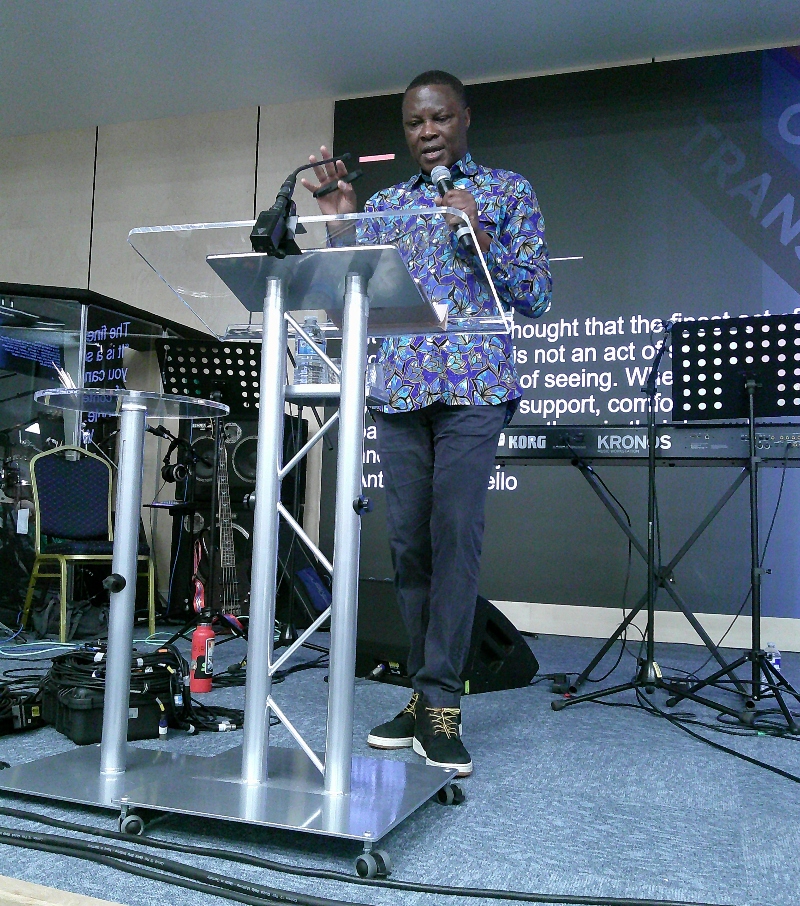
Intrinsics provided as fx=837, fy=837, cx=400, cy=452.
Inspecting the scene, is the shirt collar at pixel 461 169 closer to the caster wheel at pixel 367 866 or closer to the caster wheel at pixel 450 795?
the caster wheel at pixel 450 795

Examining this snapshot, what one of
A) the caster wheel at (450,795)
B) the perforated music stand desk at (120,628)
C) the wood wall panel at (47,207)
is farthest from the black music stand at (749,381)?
the wood wall panel at (47,207)

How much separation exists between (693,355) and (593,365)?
1.85 meters

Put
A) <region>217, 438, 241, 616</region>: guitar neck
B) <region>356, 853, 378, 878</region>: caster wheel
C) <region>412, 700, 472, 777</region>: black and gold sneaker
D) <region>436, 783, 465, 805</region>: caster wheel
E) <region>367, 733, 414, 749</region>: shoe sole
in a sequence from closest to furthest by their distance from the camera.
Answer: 1. <region>356, 853, 378, 878</region>: caster wheel
2. <region>436, 783, 465, 805</region>: caster wheel
3. <region>412, 700, 472, 777</region>: black and gold sneaker
4. <region>367, 733, 414, 749</region>: shoe sole
5. <region>217, 438, 241, 616</region>: guitar neck

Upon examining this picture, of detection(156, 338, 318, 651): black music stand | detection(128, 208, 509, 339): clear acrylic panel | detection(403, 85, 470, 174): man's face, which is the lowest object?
detection(128, 208, 509, 339): clear acrylic panel

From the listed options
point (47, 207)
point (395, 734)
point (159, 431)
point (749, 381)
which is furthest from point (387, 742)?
point (47, 207)

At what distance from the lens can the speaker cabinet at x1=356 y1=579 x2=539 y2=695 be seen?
2.90 m

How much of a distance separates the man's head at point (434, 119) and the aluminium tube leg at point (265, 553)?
0.68m

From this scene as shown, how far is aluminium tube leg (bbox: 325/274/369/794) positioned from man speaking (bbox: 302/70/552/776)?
1.38 ft

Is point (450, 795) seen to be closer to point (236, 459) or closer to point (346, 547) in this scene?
point (346, 547)

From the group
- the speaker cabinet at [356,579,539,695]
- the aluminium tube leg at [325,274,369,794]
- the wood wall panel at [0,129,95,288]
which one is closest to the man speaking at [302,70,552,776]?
the aluminium tube leg at [325,274,369,794]

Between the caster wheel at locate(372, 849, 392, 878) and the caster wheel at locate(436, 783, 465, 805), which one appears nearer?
the caster wheel at locate(372, 849, 392, 878)

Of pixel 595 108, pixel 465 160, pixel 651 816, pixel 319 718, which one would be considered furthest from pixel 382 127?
pixel 651 816

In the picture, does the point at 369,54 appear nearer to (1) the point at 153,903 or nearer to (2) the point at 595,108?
(2) the point at 595,108

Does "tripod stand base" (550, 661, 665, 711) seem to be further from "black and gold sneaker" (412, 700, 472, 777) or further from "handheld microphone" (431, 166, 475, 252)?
"handheld microphone" (431, 166, 475, 252)
